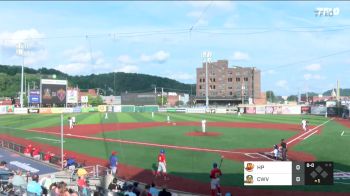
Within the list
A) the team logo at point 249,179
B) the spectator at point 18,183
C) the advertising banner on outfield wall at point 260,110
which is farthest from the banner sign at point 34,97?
the team logo at point 249,179

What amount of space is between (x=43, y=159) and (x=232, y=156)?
1076 cm

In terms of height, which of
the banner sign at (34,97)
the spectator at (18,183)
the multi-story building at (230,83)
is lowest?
the spectator at (18,183)

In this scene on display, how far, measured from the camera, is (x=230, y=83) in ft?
368

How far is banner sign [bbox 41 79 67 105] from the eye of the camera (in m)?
68.0

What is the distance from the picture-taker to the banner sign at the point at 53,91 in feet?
223

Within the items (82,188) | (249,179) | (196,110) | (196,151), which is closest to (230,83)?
(196,110)

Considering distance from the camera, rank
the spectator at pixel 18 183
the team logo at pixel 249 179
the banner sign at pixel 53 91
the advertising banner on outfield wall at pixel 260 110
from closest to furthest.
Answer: the team logo at pixel 249 179 → the spectator at pixel 18 183 → the banner sign at pixel 53 91 → the advertising banner on outfield wall at pixel 260 110

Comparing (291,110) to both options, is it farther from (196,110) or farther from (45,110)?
(45,110)

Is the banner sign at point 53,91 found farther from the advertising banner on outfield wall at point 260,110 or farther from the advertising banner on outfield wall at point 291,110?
the advertising banner on outfield wall at point 291,110

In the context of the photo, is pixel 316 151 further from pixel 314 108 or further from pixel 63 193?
pixel 314 108
